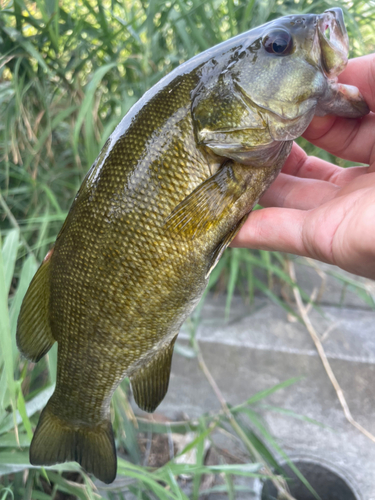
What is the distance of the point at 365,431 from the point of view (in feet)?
5.20

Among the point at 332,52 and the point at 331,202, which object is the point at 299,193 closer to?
the point at 331,202

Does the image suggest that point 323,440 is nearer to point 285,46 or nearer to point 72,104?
point 285,46

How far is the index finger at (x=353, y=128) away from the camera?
0.95 m

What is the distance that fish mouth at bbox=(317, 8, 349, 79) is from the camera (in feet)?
2.51

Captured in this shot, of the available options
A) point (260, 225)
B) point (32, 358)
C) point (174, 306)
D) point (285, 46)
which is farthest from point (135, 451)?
point (285, 46)

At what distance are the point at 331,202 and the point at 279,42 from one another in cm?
34

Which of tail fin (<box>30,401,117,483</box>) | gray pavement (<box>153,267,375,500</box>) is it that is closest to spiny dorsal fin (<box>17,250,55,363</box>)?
tail fin (<box>30,401,117,483</box>)

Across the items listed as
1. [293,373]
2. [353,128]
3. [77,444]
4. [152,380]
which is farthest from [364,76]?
[293,373]

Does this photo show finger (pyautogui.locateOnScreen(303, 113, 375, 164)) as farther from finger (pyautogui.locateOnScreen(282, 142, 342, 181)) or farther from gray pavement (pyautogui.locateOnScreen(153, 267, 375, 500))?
gray pavement (pyautogui.locateOnScreen(153, 267, 375, 500))

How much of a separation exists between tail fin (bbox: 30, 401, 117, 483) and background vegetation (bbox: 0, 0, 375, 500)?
0.14 meters

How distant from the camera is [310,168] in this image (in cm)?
119

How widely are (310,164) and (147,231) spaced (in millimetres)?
659

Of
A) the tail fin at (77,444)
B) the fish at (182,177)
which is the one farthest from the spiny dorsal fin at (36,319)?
the tail fin at (77,444)

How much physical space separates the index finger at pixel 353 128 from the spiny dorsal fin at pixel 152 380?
2.16 feet
